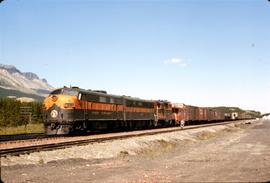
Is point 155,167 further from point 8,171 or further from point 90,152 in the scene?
point 8,171

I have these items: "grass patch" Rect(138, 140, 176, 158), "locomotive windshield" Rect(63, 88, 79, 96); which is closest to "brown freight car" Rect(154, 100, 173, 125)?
"grass patch" Rect(138, 140, 176, 158)

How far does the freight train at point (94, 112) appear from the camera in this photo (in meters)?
32.2

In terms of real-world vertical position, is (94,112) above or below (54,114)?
above

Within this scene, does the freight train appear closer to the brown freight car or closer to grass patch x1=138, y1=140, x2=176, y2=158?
the brown freight car

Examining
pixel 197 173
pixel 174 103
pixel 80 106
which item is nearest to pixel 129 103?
pixel 80 106

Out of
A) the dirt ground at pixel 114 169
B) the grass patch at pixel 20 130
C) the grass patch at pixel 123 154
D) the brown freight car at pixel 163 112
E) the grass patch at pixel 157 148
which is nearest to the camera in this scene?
the dirt ground at pixel 114 169

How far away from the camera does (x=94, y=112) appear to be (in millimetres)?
35844

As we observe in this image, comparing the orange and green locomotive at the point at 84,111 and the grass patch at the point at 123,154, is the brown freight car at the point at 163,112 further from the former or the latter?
the grass patch at the point at 123,154

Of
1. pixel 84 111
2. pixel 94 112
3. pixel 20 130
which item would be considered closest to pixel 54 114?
pixel 84 111

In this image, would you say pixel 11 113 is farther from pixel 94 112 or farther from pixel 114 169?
pixel 114 169

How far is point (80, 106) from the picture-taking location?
33219mm

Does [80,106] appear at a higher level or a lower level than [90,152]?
higher

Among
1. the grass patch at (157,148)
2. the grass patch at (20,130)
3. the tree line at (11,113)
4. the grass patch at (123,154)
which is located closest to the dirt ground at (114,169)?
the grass patch at (123,154)

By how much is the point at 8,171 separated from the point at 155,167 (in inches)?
278
